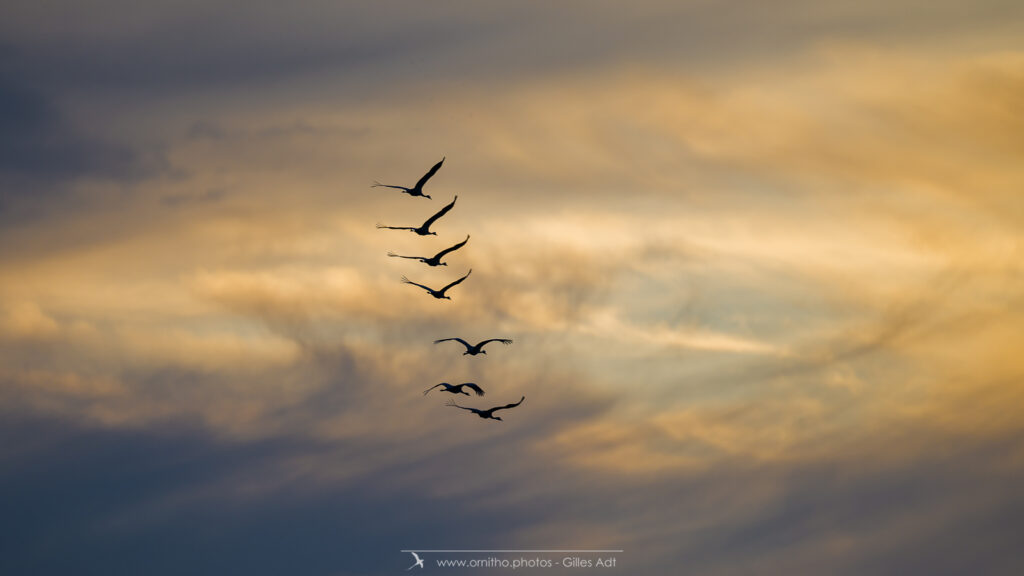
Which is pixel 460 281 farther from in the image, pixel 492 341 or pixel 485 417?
pixel 485 417

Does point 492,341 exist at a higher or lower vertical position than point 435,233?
lower

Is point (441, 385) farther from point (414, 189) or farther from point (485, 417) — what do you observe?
point (414, 189)

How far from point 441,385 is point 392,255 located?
3242 centimetres

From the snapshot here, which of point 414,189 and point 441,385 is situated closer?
point 414,189

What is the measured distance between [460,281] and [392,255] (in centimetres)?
2515

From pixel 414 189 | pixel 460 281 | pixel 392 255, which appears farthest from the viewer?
pixel 460 281

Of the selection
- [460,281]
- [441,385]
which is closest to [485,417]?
[441,385]

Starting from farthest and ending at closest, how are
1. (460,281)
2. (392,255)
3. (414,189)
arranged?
1. (460,281)
2. (414,189)
3. (392,255)

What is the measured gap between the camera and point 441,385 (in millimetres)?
169375

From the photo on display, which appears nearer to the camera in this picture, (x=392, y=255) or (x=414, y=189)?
(x=392, y=255)

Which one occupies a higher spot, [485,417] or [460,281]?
[460,281]

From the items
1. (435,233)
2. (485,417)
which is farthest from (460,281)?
(485,417)

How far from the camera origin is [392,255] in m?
141

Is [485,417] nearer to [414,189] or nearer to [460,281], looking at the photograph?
[460,281]
